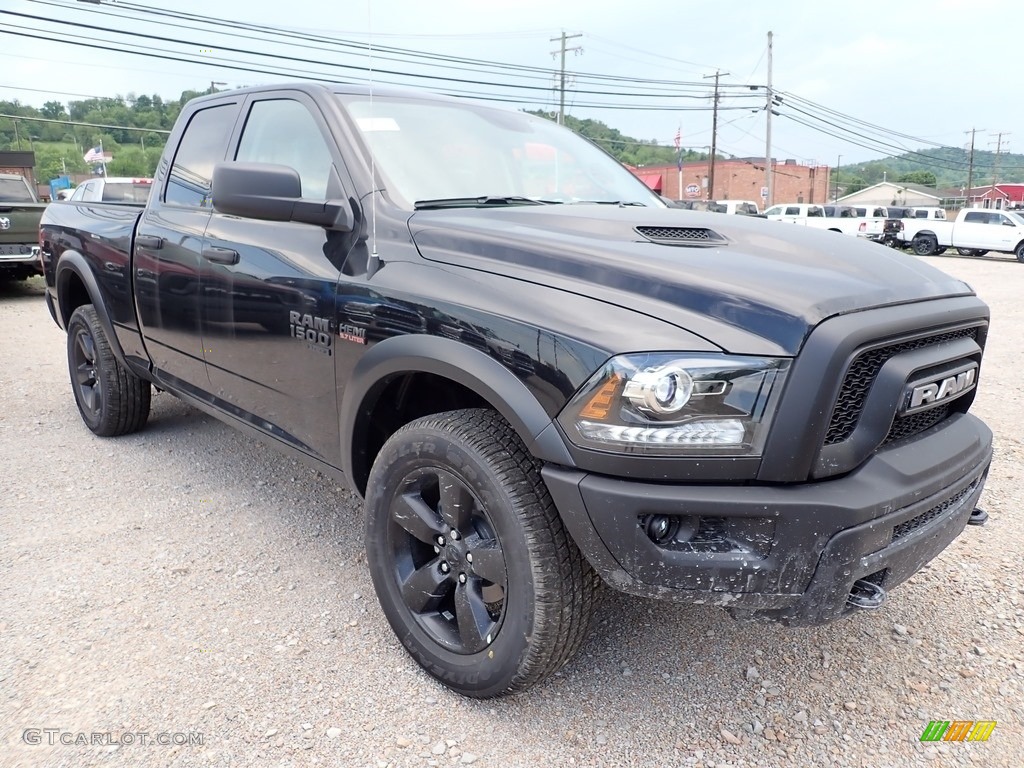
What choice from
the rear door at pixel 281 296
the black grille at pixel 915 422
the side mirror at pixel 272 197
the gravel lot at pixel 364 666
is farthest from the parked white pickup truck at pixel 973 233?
the side mirror at pixel 272 197

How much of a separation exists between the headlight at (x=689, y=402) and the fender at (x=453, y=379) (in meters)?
0.18

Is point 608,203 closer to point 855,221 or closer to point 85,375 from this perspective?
point 85,375

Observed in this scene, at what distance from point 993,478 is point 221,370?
404 cm

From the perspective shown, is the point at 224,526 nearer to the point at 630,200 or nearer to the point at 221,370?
the point at 221,370

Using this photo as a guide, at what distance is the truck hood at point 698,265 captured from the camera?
1806 mm

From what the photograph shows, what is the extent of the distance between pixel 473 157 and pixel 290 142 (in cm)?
77

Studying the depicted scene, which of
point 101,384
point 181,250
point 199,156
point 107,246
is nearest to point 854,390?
point 181,250

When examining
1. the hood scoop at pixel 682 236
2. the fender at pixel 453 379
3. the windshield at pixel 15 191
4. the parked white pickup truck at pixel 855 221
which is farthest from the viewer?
the parked white pickup truck at pixel 855 221

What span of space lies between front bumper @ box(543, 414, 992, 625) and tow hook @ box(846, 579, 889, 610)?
23mm

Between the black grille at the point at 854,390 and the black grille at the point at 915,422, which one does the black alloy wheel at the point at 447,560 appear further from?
the black grille at the point at 915,422

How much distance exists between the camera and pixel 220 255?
10.3 ft

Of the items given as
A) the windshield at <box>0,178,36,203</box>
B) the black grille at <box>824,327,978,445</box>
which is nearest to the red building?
the windshield at <box>0,178,36,203</box>

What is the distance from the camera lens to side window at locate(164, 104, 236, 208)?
3510 millimetres

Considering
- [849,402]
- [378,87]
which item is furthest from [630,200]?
[849,402]
